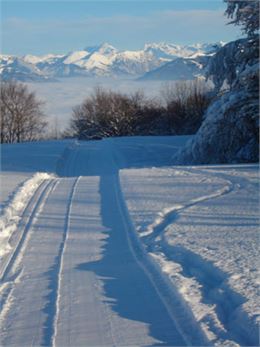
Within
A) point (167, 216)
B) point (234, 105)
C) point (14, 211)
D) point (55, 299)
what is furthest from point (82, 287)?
point (234, 105)

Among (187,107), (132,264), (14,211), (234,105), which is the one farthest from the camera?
(187,107)

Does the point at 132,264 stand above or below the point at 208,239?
below

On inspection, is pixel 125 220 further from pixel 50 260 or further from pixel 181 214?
pixel 50 260

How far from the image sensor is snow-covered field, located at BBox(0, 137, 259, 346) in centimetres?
517

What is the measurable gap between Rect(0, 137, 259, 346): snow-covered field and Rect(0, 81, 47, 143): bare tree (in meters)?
49.9

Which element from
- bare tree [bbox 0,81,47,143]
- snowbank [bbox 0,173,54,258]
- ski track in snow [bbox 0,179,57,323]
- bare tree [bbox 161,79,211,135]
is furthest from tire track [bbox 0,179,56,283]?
bare tree [bbox 0,81,47,143]

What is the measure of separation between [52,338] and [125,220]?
201 inches

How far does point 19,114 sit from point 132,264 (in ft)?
190

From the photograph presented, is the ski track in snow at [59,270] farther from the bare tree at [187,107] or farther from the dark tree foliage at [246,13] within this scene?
the bare tree at [187,107]

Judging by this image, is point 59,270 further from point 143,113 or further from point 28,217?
point 143,113

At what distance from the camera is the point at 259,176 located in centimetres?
1516

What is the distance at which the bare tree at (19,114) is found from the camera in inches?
2494

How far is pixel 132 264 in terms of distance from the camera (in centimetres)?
732

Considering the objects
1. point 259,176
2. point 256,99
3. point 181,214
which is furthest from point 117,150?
point 181,214
